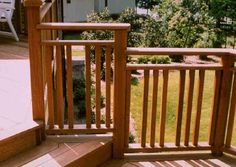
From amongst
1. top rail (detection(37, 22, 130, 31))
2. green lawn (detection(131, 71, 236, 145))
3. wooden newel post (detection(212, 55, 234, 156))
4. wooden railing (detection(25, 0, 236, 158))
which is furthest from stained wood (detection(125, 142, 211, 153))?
green lawn (detection(131, 71, 236, 145))

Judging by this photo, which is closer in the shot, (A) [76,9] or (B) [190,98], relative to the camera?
(B) [190,98]

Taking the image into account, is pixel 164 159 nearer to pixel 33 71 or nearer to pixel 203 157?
pixel 203 157

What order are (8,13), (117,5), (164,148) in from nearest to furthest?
(164,148) < (8,13) < (117,5)

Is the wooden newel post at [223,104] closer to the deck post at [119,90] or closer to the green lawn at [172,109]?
the deck post at [119,90]

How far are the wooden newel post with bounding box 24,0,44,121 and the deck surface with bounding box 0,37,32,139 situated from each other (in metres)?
0.16

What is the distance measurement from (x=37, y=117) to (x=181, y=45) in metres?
9.63

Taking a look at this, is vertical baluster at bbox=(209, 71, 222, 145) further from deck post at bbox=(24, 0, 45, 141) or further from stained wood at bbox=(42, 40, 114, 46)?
deck post at bbox=(24, 0, 45, 141)

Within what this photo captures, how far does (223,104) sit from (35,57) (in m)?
1.74

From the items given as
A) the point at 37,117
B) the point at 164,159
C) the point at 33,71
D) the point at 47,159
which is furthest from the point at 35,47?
the point at 164,159

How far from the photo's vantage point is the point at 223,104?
3.31 m

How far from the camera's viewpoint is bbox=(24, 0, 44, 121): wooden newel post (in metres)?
2.92

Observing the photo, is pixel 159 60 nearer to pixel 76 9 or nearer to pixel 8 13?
pixel 8 13

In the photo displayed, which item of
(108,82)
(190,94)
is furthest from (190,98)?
(108,82)

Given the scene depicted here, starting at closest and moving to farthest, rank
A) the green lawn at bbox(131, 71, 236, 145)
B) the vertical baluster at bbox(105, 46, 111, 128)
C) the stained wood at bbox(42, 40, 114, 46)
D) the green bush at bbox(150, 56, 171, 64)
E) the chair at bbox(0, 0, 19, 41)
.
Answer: the stained wood at bbox(42, 40, 114, 46), the vertical baluster at bbox(105, 46, 111, 128), the chair at bbox(0, 0, 19, 41), the green lawn at bbox(131, 71, 236, 145), the green bush at bbox(150, 56, 171, 64)
